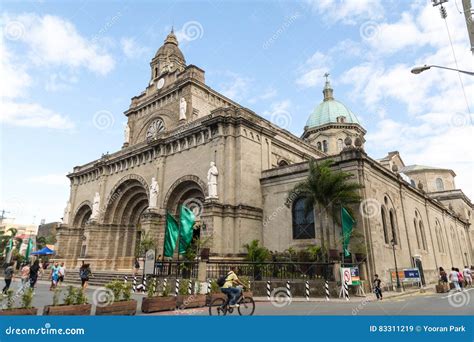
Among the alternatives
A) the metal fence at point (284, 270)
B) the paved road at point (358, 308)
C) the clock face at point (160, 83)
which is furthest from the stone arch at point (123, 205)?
the paved road at point (358, 308)

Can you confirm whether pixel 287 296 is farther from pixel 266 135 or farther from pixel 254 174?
pixel 266 135

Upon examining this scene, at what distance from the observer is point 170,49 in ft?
135

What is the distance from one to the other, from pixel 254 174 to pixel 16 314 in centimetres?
1914

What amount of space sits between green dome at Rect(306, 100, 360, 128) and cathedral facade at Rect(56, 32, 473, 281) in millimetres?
13579

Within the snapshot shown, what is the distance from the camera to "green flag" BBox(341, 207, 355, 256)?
63.5ft

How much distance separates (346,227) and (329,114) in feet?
107

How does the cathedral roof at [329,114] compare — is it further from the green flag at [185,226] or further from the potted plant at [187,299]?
the potted plant at [187,299]

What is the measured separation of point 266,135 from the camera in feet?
92.7

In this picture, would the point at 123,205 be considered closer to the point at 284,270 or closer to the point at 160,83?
the point at 160,83

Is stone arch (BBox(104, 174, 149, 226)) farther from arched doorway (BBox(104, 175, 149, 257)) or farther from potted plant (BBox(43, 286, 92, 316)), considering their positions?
potted plant (BBox(43, 286, 92, 316))

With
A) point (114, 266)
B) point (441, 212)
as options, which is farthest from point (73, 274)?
point (441, 212)

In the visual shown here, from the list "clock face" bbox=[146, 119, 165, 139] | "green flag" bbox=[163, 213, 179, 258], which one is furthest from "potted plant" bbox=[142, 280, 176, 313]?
"clock face" bbox=[146, 119, 165, 139]

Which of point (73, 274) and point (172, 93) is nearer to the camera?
point (73, 274)

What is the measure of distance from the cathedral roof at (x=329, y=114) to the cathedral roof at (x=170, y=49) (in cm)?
2153
